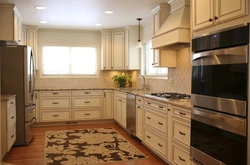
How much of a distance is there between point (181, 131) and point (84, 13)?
3.09 metres

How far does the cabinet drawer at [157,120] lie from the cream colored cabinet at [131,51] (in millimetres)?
2450

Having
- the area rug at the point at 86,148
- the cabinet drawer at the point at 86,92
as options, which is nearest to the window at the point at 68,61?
the cabinet drawer at the point at 86,92

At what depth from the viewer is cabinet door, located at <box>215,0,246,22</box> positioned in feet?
6.29

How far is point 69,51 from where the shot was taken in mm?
6844

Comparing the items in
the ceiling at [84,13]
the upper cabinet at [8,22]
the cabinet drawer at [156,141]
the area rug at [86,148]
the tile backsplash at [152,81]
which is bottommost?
the area rug at [86,148]

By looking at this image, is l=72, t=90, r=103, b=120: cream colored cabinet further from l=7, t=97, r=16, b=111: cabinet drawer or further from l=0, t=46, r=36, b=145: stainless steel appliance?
l=7, t=97, r=16, b=111: cabinet drawer

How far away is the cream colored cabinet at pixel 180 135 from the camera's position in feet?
9.25

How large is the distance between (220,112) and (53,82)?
533 cm

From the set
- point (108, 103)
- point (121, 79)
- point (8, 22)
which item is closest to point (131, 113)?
point (108, 103)

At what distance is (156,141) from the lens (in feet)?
12.2

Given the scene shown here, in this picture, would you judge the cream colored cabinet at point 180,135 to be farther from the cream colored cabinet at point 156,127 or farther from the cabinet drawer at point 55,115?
the cabinet drawer at point 55,115

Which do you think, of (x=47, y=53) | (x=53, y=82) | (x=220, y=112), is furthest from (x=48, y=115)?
(x=220, y=112)

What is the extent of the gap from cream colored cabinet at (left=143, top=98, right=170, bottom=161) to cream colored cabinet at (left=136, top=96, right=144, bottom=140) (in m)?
0.14

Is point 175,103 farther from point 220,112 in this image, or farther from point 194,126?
point 220,112
